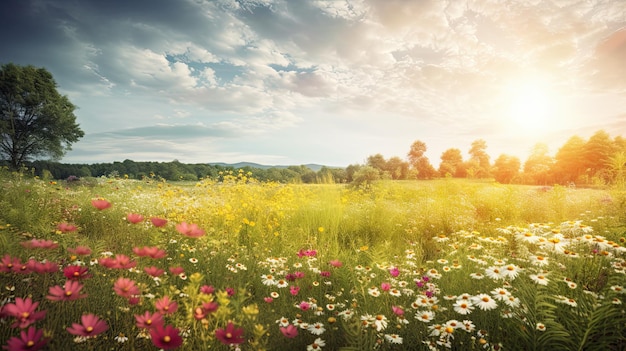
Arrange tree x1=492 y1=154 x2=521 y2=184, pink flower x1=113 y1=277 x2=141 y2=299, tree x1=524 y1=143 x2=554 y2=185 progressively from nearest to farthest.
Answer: pink flower x1=113 y1=277 x2=141 y2=299, tree x1=524 y1=143 x2=554 y2=185, tree x1=492 y1=154 x2=521 y2=184

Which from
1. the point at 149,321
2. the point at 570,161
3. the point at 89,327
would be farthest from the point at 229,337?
the point at 570,161

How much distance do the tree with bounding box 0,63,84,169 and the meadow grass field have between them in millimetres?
19799

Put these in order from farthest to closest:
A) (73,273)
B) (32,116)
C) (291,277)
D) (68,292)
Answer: (32,116)
(291,277)
(73,273)
(68,292)

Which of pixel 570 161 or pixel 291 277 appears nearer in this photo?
pixel 291 277

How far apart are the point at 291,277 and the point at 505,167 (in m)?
44.6

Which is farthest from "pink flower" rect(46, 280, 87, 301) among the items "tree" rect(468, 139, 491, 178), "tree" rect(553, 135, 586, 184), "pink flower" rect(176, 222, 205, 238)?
"tree" rect(468, 139, 491, 178)

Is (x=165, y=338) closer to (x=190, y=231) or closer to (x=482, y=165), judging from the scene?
(x=190, y=231)

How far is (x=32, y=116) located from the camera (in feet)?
70.6

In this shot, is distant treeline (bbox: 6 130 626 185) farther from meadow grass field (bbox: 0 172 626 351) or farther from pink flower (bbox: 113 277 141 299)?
pink flower (bbox: 113 277 141 299)

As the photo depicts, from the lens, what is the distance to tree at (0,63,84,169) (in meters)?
20.1

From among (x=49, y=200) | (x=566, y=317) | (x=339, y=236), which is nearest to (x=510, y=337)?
(x=566, y=317)

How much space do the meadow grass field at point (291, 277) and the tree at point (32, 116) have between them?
19799 millimetres

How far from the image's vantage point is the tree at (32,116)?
2011 centimetres

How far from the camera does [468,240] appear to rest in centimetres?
504
